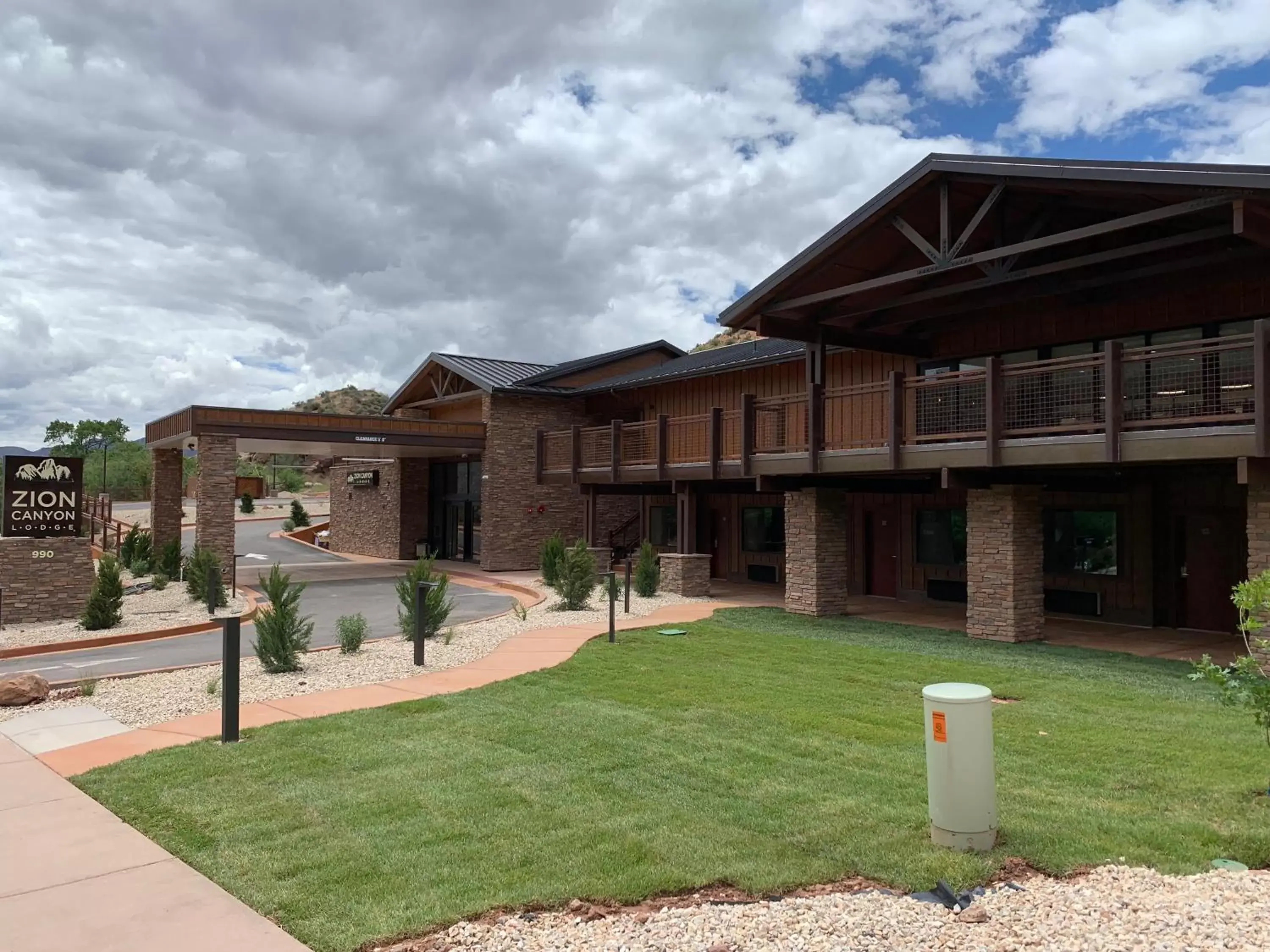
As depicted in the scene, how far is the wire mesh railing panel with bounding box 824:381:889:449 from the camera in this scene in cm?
1786

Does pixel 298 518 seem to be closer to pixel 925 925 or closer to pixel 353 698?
pixel 353 698

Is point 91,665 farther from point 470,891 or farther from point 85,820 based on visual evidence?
point 470,891

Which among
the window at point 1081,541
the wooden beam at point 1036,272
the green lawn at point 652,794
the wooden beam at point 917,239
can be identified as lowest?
the green lawn at point 652,794

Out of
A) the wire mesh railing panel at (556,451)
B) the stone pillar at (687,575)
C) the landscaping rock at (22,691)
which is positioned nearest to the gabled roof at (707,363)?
the wire mesh railing panel at (556,451)

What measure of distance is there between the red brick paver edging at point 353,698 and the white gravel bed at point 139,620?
22.5ft

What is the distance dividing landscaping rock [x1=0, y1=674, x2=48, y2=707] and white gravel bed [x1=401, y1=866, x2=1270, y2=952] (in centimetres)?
772

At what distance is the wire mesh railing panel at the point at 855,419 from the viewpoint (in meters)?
17.9

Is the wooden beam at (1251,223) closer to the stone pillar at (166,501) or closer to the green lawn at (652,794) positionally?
the green lawn at (652,794)

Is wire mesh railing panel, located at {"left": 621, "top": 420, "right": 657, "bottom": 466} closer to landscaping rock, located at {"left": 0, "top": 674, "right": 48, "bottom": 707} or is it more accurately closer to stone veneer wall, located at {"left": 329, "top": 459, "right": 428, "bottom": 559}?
stone veneer wall, located at {"left": 329, "top": 459, "right": 428, "bottom": 559}

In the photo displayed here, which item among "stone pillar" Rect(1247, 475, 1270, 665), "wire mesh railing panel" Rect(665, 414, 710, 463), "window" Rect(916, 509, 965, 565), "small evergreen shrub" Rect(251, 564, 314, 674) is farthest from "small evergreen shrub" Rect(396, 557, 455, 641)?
"window" Rect(916, 509, 965, 565)

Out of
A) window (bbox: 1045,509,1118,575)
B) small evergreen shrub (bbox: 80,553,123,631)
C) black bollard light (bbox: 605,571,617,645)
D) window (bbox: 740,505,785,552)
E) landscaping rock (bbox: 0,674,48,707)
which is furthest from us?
window (bbox: 740,505,785,552)

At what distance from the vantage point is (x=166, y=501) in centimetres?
2781

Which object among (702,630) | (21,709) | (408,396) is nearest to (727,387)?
(702,630)

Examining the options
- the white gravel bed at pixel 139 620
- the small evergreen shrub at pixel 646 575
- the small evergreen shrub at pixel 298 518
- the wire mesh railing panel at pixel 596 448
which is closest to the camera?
the white gravel bed at pixel 139 620
